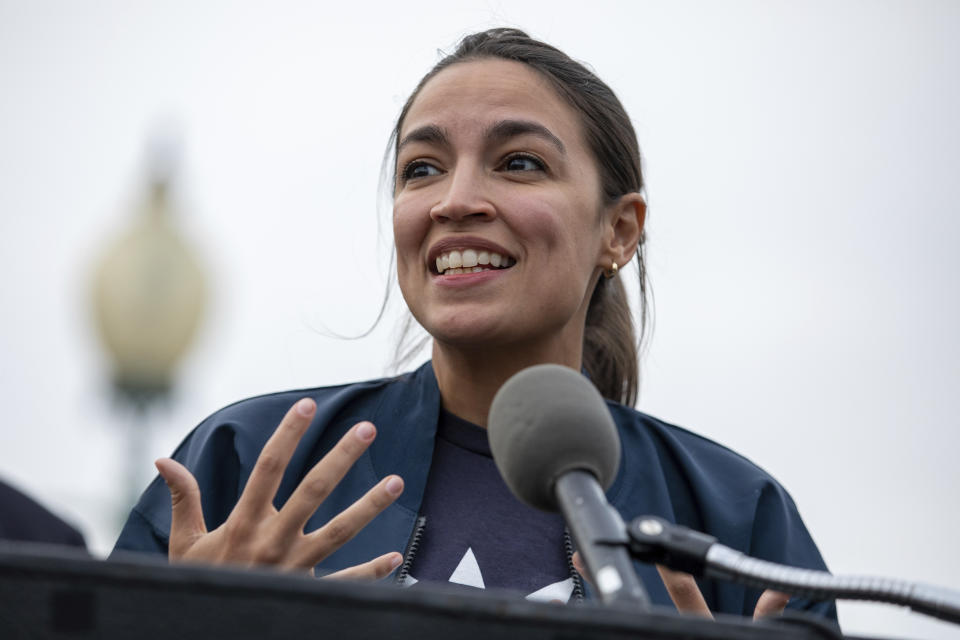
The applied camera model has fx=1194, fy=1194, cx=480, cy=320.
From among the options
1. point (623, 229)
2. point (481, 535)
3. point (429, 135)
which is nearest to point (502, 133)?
point (429, 135)

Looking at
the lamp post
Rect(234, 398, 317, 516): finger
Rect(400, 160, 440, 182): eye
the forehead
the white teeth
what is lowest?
the lamp post

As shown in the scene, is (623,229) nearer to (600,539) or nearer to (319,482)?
(319,482)

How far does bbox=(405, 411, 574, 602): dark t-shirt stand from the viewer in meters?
2.62

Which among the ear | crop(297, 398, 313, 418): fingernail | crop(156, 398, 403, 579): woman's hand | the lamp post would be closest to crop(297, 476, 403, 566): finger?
crop(156, 398, 403, 579): woman's hand

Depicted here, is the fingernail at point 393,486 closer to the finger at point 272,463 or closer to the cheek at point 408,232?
the finger at point 272,463

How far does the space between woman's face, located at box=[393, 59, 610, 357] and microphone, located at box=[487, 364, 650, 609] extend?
1.21m

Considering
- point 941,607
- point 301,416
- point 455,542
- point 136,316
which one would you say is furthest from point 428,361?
point 136,316

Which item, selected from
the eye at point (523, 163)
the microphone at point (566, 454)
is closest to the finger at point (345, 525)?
the microphone at point (566, 454)

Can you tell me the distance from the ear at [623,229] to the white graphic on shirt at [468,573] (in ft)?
3.06

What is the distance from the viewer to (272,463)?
6.04 ft

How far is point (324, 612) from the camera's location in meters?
0.99

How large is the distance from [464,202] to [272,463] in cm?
107

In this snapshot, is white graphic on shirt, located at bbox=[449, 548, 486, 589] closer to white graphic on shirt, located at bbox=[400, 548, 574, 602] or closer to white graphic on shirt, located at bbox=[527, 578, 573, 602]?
white graphic on shirt, located at bbox=[400, 548, 574, 602]

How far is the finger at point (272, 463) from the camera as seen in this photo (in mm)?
1843
